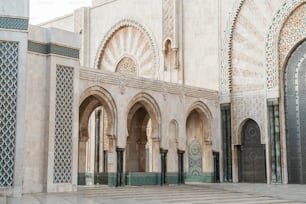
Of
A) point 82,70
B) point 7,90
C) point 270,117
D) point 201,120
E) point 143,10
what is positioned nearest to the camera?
point 7,90

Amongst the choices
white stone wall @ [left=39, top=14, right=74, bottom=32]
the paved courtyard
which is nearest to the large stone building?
the paved courtyard

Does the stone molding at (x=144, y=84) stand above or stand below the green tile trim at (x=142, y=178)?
above

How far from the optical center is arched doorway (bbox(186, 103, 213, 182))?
→ 11945 mm

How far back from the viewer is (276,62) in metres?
11.1

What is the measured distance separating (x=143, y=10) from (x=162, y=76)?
2.44 m

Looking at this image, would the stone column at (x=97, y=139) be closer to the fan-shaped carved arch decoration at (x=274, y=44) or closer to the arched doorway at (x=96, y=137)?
the arched doorway at (x=96, y=137)

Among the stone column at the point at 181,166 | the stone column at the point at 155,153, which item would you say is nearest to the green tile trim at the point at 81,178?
the stone column at the point at 155,153

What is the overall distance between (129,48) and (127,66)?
565 mm

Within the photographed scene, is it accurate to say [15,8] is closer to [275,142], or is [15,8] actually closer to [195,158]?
[275,142]

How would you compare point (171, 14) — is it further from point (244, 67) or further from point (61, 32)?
point (61, 32)

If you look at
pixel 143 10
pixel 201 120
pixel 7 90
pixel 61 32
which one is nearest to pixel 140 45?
pixel 143 10

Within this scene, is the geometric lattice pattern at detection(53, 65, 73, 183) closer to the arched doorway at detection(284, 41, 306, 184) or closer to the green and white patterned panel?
the green and white patterned panel

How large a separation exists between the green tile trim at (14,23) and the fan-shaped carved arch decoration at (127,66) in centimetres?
718

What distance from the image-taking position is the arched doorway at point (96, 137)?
10125 millimetres
